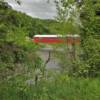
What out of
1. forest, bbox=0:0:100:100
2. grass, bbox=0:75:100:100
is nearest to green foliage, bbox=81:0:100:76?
forest, bbox=0:0:100:100

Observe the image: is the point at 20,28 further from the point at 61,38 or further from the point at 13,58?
the point at 61,38

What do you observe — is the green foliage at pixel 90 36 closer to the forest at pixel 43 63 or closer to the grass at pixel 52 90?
the forest at pixel 43 63

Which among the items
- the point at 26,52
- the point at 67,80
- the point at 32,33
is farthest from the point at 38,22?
the point at 67,80

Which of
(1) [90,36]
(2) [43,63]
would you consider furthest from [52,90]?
(1) [90,36]

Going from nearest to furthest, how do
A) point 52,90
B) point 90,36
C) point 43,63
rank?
point 52,90
point 43,63
point 90,36

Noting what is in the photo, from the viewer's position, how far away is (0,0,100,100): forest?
7.45 metres

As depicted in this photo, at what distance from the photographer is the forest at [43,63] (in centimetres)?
745

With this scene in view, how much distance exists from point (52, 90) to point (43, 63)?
740 millimetres

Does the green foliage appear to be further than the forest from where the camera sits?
Yes

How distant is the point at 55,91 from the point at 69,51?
2.03 m

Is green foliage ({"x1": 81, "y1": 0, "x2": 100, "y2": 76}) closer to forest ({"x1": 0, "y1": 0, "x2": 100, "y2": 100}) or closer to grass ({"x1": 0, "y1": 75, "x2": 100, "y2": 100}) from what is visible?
forest ({"x1": 0, "y1": 0, "x2": 100, "y2": 100})

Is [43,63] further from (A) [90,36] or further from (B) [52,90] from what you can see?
(A) [90,36]

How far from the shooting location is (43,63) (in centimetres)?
831

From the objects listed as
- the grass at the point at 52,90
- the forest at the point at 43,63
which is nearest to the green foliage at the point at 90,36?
the forest at the point at 43,63
